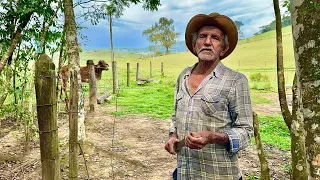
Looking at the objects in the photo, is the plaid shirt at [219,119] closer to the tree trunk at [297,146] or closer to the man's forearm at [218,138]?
the man's forearm at [218,138]

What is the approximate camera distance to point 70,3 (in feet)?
16.9

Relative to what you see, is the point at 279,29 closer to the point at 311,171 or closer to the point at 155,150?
the point at 311,171

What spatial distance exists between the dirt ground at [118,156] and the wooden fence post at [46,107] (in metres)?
1.69

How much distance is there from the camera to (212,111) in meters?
1.93

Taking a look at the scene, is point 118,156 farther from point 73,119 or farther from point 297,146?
point 297,146

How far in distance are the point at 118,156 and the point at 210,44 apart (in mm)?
4196

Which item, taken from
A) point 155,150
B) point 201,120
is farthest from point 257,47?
point 201,120

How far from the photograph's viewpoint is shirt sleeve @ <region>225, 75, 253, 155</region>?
1858 mm

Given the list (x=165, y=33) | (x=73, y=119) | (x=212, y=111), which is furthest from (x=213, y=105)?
(x=165, y=33)

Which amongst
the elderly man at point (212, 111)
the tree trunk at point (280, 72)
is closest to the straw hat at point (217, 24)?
the elderly man at point (212, 111)

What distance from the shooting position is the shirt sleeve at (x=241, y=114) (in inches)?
73.2

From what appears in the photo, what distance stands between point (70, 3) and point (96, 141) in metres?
3.19

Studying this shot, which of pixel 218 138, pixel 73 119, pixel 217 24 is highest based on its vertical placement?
pixel 217 24

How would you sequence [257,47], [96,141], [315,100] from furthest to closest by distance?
[257,47] → [96,141] → [315,100]
